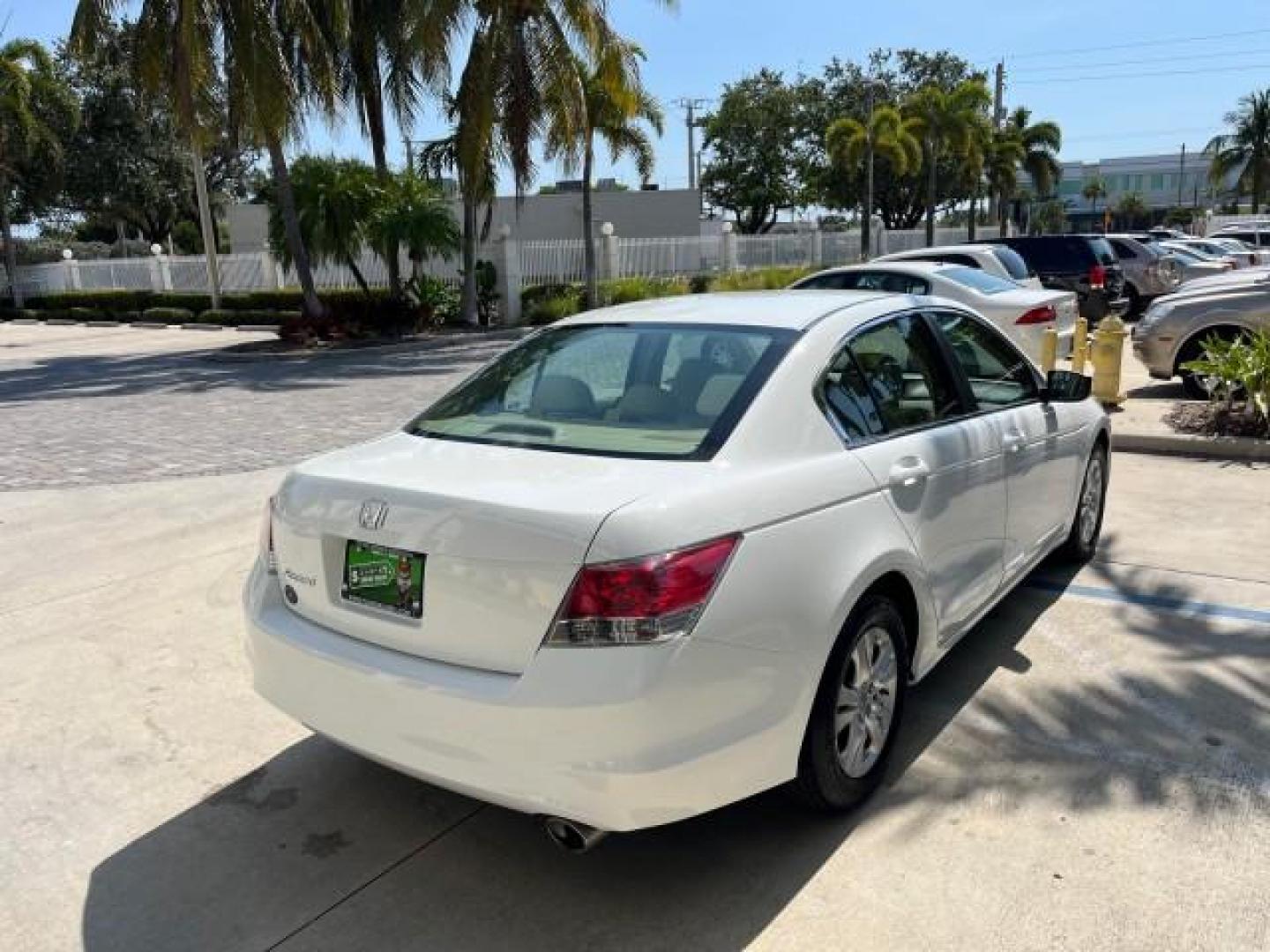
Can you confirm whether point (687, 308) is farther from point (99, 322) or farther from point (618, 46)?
point (99, 322)

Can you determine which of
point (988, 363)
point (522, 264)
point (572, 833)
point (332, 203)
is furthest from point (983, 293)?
point (522, 264)

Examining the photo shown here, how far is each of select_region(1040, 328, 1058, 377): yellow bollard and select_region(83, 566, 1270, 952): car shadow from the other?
6.83 meters

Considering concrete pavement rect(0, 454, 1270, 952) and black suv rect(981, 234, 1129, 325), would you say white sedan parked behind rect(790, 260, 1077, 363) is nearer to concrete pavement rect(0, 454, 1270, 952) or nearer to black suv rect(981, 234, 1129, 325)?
concrete pavement rect(0, 454, 1270, 952)

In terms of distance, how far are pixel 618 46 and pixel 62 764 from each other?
799 inches

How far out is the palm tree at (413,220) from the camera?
2120 centimetres

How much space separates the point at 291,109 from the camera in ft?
64.0

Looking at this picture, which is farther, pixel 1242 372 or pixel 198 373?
pixel 198 373

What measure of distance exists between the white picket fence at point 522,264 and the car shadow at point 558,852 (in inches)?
830

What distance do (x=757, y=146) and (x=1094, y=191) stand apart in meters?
59.4

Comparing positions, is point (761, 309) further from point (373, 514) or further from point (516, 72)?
point (516, 72)

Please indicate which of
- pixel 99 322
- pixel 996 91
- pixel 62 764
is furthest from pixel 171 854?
pixel 996 91

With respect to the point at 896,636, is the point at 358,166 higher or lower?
higher

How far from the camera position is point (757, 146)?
5894 cm

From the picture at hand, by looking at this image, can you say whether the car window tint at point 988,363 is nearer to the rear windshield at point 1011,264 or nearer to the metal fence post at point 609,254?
the rear windshield at point 1011,264
